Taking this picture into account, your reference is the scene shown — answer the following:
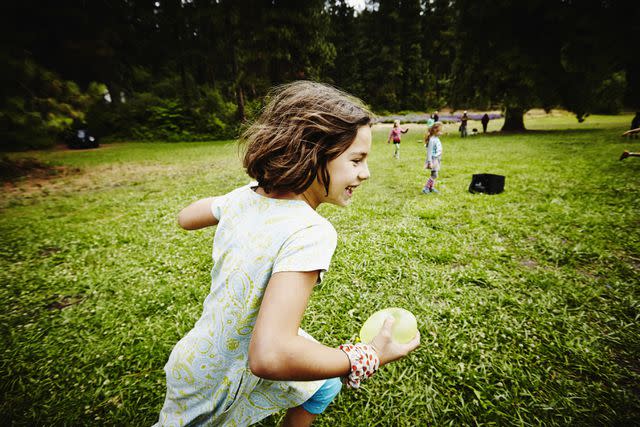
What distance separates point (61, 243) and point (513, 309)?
7685 mm

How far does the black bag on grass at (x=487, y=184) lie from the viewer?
7179mm

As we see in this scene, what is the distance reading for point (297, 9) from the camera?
79.4ft

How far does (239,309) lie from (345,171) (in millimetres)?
711

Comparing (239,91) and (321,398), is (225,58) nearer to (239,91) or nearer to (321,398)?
(239,91)

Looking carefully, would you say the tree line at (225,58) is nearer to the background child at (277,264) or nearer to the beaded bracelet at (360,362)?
the background child at (277,264)

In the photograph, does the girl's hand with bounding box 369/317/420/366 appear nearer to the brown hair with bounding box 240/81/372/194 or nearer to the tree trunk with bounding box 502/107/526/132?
the brown hair with bounding box 240/81/372/194

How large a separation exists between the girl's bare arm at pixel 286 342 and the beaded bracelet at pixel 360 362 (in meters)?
0.06

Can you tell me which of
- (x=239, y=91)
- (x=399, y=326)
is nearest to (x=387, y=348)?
(x=399, y=326)

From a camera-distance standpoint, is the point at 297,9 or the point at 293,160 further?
the point at 297,9

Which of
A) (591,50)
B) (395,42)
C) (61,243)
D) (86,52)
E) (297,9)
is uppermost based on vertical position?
(395,42)

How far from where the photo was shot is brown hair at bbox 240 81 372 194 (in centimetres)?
111

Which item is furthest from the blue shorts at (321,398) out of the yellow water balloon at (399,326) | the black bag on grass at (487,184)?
the black bag on grass at (487,184)

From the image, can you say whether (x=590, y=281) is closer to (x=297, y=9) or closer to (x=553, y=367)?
(x=553, y=367)

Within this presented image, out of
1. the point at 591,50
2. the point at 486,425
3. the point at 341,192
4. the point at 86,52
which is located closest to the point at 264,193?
the point at 341,192
